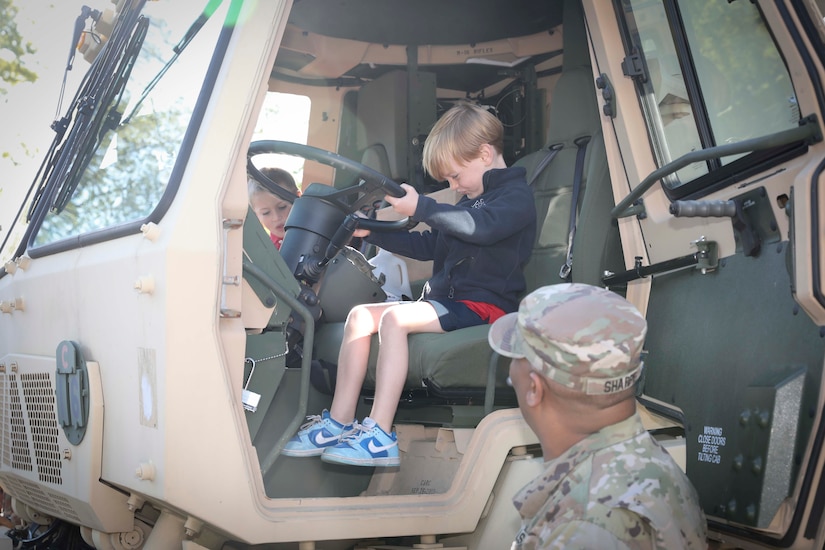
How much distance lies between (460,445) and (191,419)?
2.86 feet

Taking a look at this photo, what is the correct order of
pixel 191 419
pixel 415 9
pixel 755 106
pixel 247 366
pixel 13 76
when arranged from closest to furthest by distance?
pixel 191 419
pixel 755 106
pixel 247 366
pixel 415 9
pixel 13 76

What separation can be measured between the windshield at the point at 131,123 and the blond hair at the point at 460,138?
0.94m

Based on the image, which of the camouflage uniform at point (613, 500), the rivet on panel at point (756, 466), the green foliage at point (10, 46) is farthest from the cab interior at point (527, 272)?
Result: the green foliage at point (10, 46)

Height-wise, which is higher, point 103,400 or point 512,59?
point 512,59

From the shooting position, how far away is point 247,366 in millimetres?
2594

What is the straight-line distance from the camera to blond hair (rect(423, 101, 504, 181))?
3230mm

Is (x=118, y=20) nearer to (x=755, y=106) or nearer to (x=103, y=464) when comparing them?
(x=103, y=464)

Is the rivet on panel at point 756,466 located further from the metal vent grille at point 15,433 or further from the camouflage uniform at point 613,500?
the metal vent grille at point 15,433

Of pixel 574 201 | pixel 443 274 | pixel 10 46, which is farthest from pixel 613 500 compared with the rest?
pixel 10 46

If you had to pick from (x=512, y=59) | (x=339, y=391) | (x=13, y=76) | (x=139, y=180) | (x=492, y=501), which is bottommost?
(x=492, y=501)

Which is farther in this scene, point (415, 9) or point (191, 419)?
point (415, 9)

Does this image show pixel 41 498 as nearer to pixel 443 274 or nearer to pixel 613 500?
pixel 443 274

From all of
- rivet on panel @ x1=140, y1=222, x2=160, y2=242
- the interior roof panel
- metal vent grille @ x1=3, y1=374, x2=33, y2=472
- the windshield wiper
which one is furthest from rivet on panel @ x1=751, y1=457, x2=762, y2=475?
the interior roof panel

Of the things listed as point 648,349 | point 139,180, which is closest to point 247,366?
point 139,180
